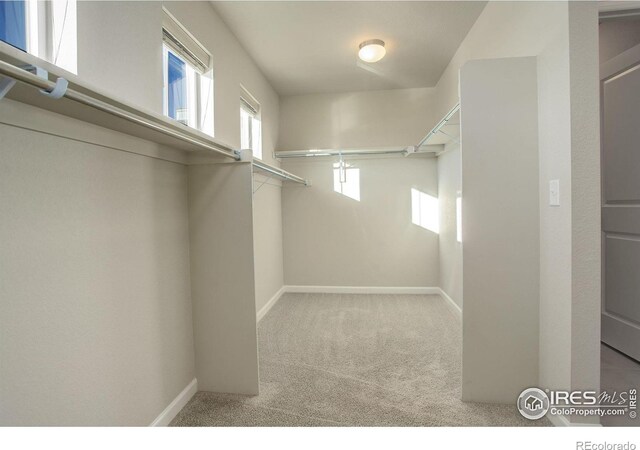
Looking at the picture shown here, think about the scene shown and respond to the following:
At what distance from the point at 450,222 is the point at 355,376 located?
213 centimetres

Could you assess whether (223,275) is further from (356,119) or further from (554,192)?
(356,119)

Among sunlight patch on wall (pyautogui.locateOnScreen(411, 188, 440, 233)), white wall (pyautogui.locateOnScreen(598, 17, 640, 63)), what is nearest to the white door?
white wall (pyautogui.locateOnScreen(598, 17, 640, 63))

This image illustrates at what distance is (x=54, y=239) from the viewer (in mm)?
1121

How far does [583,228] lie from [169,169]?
2.03 metres

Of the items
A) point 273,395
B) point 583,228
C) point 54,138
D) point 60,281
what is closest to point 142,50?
point 54,138

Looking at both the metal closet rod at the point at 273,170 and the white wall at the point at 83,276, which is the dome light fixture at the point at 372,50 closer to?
the metal closet rod at the point at 273,170

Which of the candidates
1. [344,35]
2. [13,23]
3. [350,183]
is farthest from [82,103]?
[350,183]

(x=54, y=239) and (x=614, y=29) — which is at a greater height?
(x=614, y=29)

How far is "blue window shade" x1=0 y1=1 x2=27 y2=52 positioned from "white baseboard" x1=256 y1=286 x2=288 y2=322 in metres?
2.73

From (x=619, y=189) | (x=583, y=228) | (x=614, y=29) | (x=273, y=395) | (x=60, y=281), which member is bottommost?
(x=273, y=395)

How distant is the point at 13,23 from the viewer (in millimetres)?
1138
